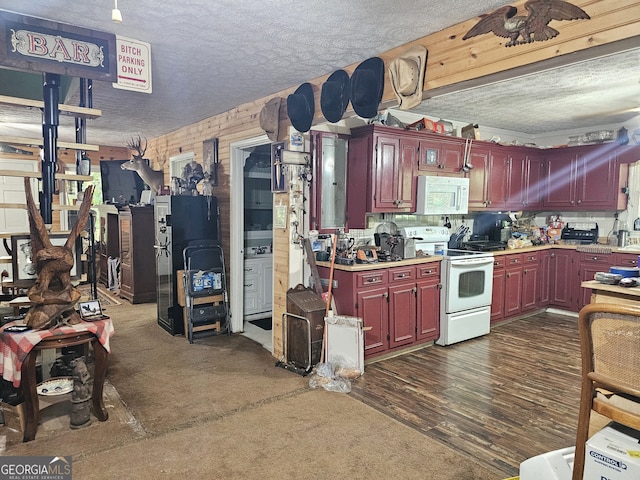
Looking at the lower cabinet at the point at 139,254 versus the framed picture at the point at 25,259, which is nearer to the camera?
the framed picture at the point at 25,259

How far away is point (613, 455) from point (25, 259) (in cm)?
395

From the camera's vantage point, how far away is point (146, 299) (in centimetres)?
640

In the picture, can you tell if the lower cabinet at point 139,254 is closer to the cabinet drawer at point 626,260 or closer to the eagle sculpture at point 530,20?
the eagle sculpture at point 530,20

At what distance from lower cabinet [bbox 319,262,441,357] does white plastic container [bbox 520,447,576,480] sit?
6.12ft

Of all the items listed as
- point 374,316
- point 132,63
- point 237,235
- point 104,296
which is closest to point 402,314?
point 374,316

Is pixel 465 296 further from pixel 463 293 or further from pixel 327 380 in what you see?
pixel 327 380

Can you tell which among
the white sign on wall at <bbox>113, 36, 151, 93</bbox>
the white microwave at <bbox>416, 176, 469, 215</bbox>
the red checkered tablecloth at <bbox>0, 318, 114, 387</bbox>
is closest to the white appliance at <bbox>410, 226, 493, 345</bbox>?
the white microwave at <bbox>416, 176, 469, 215</bbox>

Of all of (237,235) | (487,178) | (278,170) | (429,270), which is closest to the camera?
(278,170)

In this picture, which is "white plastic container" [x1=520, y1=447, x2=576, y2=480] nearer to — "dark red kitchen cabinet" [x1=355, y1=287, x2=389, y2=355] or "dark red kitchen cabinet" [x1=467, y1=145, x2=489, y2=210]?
"dark red kitchen cabinet" [x1=355, y1=287, x2=389, y2=355]

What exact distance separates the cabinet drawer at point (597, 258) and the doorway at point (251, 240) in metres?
4.06

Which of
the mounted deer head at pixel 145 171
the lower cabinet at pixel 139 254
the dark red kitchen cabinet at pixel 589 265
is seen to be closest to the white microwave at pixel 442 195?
the dark red kitchen cabinet at pixel 589 265

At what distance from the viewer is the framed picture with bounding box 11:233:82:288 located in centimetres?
337

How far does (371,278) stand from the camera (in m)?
3.94

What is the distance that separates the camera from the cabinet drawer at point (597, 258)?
5.36 metres
